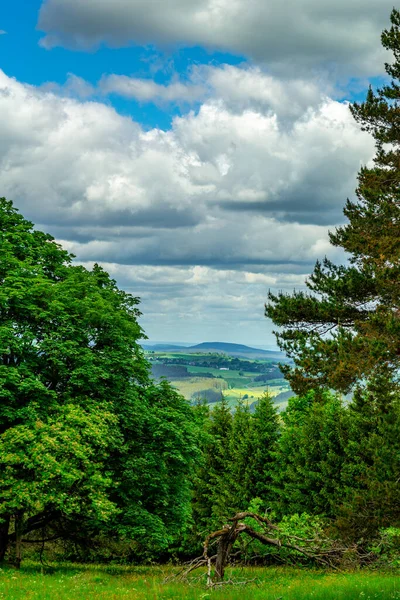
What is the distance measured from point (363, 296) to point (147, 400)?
12.8 metres

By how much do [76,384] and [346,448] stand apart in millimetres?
19054

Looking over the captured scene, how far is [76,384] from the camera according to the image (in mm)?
25359

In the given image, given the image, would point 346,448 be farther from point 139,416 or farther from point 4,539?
point 4,539

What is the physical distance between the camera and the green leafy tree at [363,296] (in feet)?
59.1

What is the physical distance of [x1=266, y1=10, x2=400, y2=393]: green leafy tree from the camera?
18.0 metres

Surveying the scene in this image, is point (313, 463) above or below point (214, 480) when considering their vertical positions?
above

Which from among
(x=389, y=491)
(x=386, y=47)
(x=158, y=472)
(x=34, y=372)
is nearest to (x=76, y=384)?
(x=34, y=372)

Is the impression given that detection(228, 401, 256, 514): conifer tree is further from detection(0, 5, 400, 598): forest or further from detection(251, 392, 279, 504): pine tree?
detection(0, 5, 400, 598): forest

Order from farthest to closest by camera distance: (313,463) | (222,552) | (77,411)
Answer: (313,463) < (77,411) < (222,552)

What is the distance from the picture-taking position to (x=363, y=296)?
22344 millimetres

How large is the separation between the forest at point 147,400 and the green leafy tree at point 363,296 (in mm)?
56

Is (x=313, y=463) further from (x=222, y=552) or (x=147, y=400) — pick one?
(x=222, y=552)

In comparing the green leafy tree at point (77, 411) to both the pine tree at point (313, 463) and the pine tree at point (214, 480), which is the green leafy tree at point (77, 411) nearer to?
the pine tree at point (313, 463)

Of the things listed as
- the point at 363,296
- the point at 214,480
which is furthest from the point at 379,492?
the point at 214,480
